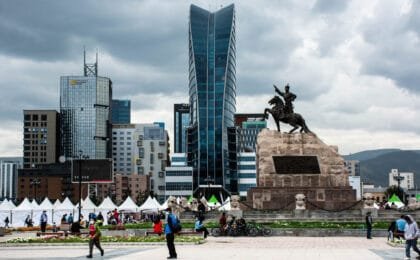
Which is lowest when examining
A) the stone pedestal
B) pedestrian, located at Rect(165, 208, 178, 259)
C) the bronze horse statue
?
pedestrian, located at Rect(165, 208, 178, 259)

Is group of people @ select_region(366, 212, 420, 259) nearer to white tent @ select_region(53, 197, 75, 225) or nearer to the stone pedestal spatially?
the stone pedestal

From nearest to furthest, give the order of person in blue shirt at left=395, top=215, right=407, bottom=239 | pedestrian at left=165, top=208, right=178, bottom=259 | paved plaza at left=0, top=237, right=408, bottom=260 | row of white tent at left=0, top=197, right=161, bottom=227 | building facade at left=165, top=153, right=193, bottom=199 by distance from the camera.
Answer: pedestrian at left=165, top=208, right=178, bottom=259
paved plaza at left=0, top=237, right=408, bottom=260
person in blue shirt at left=395, top=215, right=407, bottom=239
row of white tent at left=0, top=197, right=161, bottom=227
building facade at left=165, top=153, right=193, bottom=199

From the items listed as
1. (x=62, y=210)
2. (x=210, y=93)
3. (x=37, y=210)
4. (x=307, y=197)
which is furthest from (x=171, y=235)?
(x=210, y=93)

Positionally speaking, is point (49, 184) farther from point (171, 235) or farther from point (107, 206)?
point (171, 235)

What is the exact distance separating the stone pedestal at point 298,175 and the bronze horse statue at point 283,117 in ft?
3.02

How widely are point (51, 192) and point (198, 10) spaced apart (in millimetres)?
67298

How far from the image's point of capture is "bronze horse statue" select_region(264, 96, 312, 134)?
50.5 m

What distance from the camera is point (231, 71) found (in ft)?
640

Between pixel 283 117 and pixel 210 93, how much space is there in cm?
13946

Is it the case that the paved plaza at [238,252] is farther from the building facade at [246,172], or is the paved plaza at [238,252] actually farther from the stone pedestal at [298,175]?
the building facade at [246,172]

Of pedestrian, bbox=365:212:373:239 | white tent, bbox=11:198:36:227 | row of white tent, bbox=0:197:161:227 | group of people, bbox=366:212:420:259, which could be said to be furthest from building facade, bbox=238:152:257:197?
group of people, bbox=366:212:420:259

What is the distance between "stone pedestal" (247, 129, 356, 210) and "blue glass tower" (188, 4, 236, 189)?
13710 centimetres

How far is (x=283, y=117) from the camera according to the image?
50.6m

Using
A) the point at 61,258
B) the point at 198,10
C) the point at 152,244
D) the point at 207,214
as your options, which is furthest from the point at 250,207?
the point at 198,10
